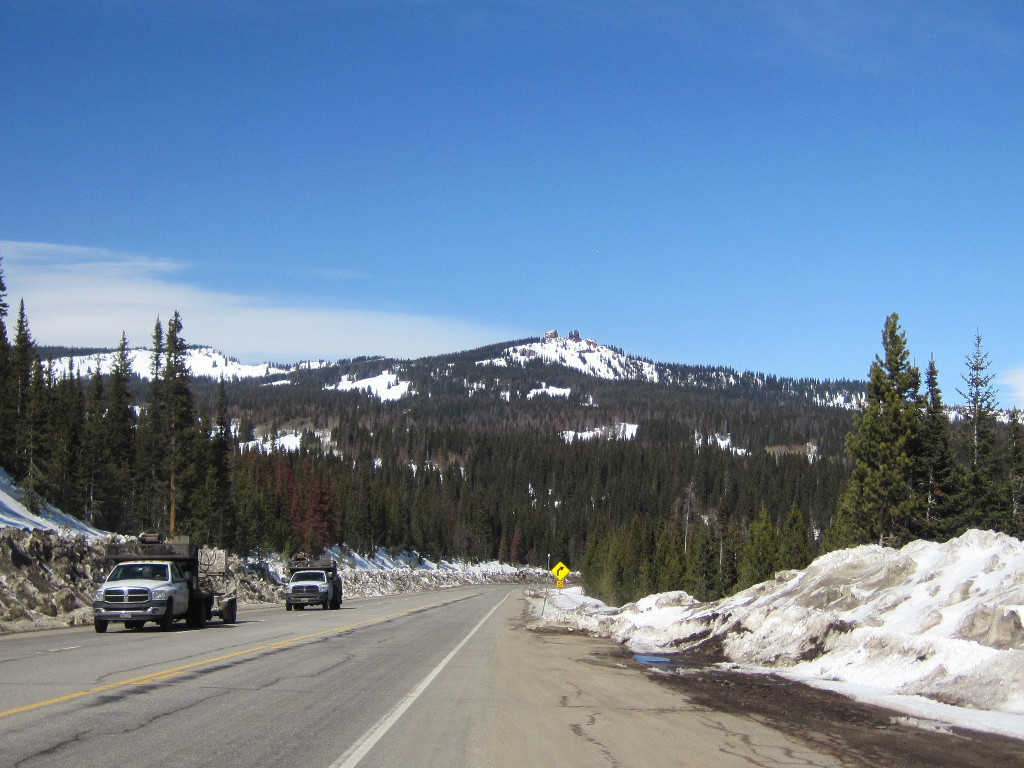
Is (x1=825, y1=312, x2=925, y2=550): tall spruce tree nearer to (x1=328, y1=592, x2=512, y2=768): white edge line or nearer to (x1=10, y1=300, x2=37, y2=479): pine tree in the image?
(x1=328, y1=592, x2=512, y2=768): white edge line

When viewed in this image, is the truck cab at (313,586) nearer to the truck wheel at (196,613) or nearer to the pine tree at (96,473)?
the truck wheel at (196,613)

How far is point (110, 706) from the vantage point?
36.0ft

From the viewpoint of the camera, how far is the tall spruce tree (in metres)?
41.9

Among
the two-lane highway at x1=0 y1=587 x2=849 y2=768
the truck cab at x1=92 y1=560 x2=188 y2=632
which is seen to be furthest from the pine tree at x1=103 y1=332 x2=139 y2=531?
the two-lane highway at x1=0 y1=587 x2=849 y2=768

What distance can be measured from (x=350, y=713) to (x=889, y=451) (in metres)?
36.6

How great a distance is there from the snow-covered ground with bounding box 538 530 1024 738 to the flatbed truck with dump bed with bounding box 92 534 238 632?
42.6ft

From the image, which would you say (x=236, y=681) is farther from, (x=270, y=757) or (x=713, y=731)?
(x=713, y=731)

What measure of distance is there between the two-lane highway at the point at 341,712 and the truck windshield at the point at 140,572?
15.1 ft

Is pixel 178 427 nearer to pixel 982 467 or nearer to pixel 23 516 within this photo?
pixel 23 516

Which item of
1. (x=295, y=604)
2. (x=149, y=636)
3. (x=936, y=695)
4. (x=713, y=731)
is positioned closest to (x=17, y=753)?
(x=713, y=731)

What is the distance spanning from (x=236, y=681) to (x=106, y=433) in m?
72.6

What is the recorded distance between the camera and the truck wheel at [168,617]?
974 inches

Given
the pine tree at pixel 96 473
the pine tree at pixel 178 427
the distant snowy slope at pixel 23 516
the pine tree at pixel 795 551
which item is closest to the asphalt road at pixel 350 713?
the distant snowy slope at pixel 23 516

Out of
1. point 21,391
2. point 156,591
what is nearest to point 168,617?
point 156,591
